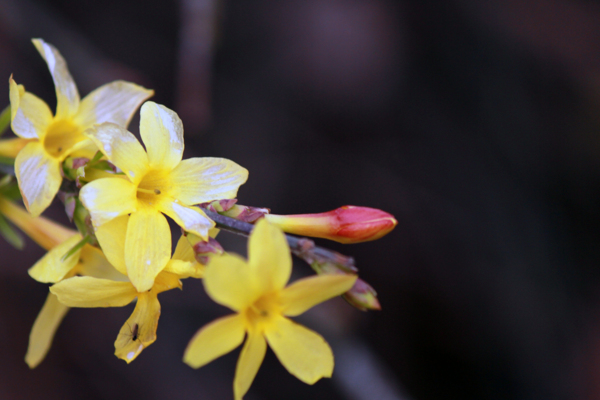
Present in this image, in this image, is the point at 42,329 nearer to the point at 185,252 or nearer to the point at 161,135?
the point at 185,252

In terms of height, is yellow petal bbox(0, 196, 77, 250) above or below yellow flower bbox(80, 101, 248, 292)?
below

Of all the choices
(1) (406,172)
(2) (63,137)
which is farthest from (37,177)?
(1) (406,172)

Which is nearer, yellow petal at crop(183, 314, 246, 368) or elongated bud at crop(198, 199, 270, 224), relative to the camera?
yellow petal at crop(183, 314, 246, 368)

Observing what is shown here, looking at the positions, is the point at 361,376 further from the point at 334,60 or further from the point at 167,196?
the point at 334,60

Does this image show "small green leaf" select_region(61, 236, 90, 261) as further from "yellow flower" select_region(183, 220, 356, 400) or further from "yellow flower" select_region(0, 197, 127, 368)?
"yellow flower" select_region(183, 220, 356, 400)

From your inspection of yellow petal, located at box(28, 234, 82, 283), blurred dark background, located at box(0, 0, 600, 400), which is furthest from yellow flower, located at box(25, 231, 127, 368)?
blurred dark background, located at box(0, 0, 600, 400)

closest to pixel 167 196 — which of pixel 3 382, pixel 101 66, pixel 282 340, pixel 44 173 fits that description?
pixel 44 173

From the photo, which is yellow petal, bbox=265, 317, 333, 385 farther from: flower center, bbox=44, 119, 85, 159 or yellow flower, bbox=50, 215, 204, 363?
flower center, bbox=44, 119, 85, 159

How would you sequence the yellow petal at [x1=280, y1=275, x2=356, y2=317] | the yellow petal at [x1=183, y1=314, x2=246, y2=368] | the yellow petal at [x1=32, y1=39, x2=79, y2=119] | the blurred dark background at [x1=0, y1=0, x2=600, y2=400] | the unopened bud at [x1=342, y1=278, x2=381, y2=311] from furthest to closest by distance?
the blurred dark background at [x1=0, y1=0, x2=600, y2=400], the yellow petal at [x1=32, y1=39, x2=79, y2=119], the unopened bud at [x1=342, y1=278, x2=381, y2=311], the yellow petal at [x1=280, y1=275, x2=356, y2=317], the yellow petal at [x1=183, y1=314, x2=246, y2=368]

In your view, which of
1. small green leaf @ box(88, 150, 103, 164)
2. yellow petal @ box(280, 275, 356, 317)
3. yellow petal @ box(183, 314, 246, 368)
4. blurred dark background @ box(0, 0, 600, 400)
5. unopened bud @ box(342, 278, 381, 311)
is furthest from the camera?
blurred dark background @ box(0, 0, 600, 400)
